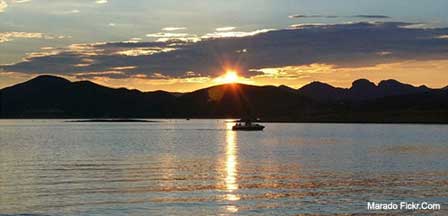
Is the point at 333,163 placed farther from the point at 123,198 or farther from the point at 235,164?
the point at 123,198

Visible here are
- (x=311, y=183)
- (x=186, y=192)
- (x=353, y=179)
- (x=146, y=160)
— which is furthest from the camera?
(x=146, y=160)

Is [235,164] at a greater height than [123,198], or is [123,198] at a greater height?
[235,164]

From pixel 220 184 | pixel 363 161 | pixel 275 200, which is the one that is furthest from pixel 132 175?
pixel 363 161

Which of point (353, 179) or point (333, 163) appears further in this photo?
point (333, 163)

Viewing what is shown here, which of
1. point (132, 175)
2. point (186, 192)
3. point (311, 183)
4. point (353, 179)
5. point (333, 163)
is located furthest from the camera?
point (333, 163)

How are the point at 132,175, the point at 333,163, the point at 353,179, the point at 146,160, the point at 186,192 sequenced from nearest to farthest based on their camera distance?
the point at 186,192, the point at 353,179, the point at 132,175, the point at 333,163, the point at 146,160

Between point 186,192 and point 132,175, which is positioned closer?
point 186,192

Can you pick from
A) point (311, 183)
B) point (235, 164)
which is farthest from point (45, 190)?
point (235, 164)

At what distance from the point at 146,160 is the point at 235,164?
40.6 ft

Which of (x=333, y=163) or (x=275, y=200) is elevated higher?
(x=333, y=163)

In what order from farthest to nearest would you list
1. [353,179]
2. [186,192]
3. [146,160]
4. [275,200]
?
[146,160] → [353,179] → [186,192] → [275,200]

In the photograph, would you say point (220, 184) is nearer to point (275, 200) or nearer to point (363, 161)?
point (275, 200)

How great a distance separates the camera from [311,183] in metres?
54.6

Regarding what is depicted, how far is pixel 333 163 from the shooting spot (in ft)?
255
